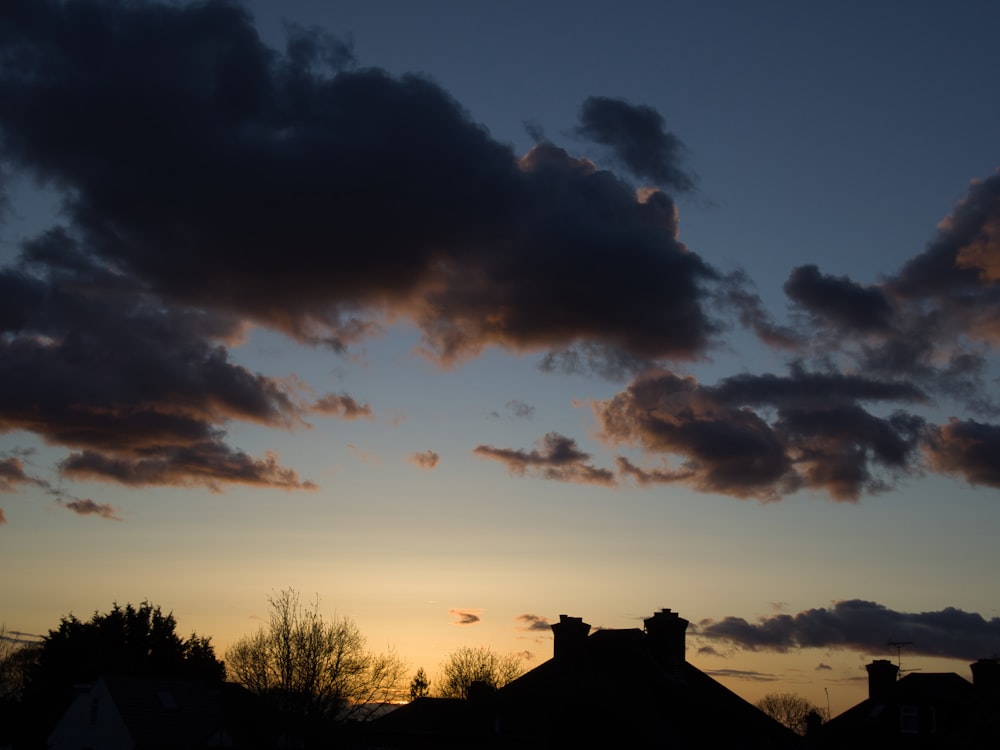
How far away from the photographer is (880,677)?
54.6 m

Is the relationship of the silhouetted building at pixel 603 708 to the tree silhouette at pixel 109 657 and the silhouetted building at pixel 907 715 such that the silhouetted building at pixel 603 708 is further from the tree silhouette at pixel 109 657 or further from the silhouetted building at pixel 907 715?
the tree silhouette at pixel 109 657

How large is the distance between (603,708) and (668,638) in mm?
6574

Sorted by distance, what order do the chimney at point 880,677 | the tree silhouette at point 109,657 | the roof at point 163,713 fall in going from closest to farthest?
the chimney at point 880,677
the roof at point 163,713
the tree silhouette at point 109,657

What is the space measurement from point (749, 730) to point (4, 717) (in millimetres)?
53783

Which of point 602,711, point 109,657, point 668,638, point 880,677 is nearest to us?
point 602,711

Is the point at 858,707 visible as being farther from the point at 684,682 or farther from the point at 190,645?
the point at 190,645

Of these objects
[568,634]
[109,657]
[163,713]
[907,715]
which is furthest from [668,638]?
[109,657]

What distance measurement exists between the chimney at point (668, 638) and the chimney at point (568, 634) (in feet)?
11.0

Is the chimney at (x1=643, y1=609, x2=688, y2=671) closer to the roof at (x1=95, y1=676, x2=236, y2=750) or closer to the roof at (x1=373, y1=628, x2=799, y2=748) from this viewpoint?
the roof at (x1=373, y1=628, x2=799, y2=748)

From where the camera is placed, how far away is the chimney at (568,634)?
5000cm

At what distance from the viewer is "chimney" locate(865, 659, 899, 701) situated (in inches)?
2135

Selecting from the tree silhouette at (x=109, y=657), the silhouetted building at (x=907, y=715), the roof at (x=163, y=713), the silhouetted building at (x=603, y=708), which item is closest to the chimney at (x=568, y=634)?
the silhouetted building at (x=603, y=708)

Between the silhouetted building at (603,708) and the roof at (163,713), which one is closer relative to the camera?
the silhouetted building at (603,708)

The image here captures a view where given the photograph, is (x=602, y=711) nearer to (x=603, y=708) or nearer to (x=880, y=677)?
(x=603, y=708)
